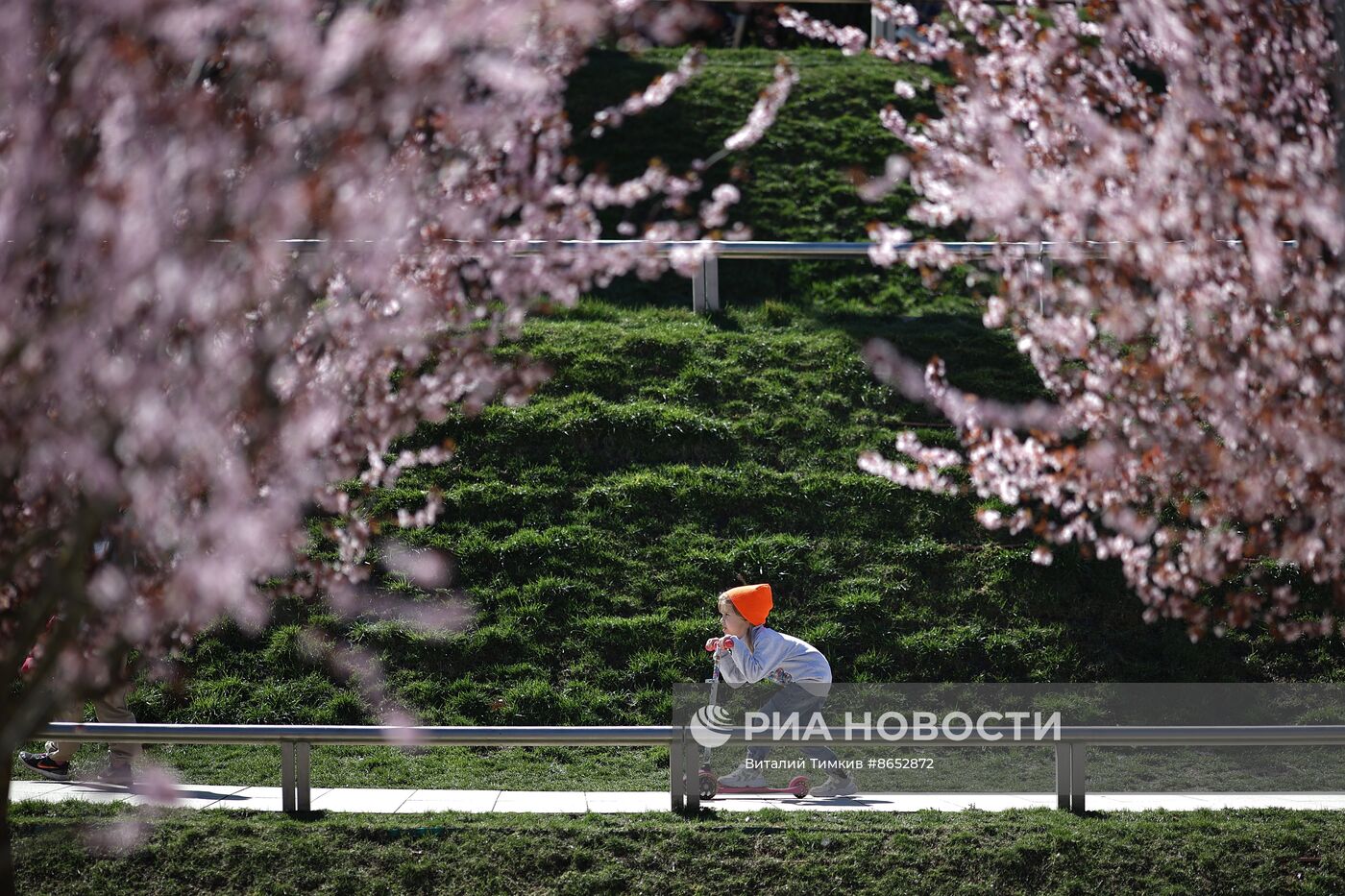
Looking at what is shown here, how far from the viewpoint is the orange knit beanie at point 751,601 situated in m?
7.61

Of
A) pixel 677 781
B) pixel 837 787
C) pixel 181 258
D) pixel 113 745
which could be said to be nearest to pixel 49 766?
pixel 113 745

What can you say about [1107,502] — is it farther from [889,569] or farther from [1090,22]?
[889,569]

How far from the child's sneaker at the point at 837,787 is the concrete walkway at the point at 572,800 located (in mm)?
50

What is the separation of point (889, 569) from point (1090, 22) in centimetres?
545

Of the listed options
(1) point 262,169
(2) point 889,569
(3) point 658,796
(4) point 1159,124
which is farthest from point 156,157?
(2) point 889,569

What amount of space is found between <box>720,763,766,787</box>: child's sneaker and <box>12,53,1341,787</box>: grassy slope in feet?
2.35

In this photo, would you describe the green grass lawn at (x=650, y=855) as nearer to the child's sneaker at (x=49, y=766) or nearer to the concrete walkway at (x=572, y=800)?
the concrete walkway at (x=572, y=800)

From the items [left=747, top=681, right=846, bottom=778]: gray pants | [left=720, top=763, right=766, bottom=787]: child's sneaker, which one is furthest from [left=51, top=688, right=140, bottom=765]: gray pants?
[left=747, top=681, right=846, bottom=778]: gray pants

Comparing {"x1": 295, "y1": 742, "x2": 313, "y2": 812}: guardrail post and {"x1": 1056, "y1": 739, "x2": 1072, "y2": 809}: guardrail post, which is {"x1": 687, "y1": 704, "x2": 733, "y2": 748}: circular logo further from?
{"x1": 295, "y1": 742, "x2": 313, "y2": 812}: guardrail post

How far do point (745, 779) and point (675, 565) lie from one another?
2.68 meters

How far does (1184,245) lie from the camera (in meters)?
4.40

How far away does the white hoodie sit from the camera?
757 cm

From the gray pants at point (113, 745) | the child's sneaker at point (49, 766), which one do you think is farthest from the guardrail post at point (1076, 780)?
the child's sneaker at point (49, 766)

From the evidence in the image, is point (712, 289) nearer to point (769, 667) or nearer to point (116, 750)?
point (769, 667)
